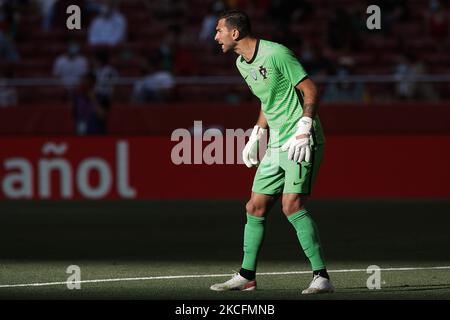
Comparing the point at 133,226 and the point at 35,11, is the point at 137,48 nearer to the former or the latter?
the point at 35,11

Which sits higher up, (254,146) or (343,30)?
(343,30)

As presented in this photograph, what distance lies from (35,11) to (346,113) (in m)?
7.69

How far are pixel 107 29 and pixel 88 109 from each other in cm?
346

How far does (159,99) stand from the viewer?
22078mm

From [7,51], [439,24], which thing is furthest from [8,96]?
[439,24]

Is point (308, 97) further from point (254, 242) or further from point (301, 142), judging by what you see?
point (254, 242)

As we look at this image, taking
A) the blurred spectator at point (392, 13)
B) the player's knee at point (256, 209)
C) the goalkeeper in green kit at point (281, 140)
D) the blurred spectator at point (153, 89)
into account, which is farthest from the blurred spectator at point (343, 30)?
the player's knee at point (256, 209)

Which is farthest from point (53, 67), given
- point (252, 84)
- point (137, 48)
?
point (252, 84)

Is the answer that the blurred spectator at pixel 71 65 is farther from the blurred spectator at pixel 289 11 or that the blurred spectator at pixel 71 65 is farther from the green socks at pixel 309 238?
the green socks at pixel 309 238

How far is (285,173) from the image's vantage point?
10.1 m

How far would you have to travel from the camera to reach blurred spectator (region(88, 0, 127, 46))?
24.1 metres

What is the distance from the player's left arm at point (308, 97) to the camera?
987 cm

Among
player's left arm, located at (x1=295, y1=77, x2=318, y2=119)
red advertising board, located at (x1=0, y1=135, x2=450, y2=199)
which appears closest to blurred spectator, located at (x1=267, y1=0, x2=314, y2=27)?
red advertising board, located at (x1=0, y1=135, x2=450, y2=199)

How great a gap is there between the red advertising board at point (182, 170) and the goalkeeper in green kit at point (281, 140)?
9808 millimetres
